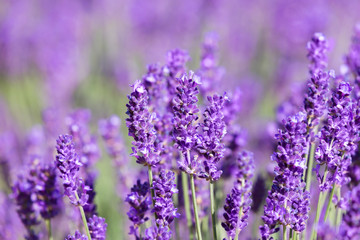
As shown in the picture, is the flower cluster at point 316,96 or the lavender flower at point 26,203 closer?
the flower cluster at point 316,96

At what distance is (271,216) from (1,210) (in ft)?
4.96

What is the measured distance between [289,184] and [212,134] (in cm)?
27

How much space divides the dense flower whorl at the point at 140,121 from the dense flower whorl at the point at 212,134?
154mm

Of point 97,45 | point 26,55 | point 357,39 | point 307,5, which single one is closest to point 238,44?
point 307,5

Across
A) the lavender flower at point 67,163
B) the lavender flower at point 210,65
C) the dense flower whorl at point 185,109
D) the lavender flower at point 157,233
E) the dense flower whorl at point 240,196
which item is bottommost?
the lavender flower at point 157,233

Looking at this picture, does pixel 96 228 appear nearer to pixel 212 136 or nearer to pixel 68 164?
pixel 68 164

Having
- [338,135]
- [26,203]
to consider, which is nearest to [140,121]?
[338,135]

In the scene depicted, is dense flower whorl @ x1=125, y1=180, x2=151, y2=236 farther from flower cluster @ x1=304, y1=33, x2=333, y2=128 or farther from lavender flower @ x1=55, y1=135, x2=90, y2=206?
flower cluster @ x1=304, y1=33, x2=333, y2=128

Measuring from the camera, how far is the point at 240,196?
1.35 meters

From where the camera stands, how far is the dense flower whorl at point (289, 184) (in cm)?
131

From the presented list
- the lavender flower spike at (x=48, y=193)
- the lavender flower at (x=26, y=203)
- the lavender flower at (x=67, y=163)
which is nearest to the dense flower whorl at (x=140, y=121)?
the lavender flower at (x=67, y=163)

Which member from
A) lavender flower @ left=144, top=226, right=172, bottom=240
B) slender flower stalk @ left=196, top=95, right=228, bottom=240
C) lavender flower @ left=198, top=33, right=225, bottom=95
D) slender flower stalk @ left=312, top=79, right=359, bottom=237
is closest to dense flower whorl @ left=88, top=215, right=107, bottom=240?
lavender flower @ left=144, top=226, right=172, bottom=240

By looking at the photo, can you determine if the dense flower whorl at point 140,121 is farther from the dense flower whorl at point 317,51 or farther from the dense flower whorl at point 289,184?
the dense flower whorl at point 317,51

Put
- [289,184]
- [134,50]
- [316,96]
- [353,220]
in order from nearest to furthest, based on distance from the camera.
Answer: [353,220] → [289,184] → [316,96] → [134,50]
